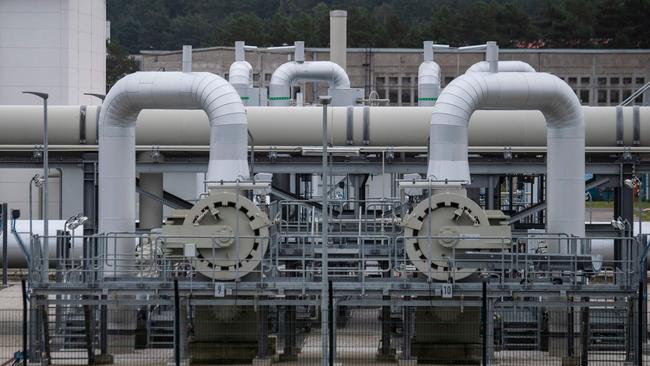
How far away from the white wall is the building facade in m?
22.5

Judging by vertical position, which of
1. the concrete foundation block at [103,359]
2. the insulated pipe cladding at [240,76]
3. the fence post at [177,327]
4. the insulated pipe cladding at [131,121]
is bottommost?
the concrete foundation block at [103,359]

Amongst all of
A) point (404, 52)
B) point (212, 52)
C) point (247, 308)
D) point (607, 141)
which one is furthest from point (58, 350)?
point (404, 52)

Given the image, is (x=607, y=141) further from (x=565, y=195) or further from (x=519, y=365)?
(x=519, y=365)

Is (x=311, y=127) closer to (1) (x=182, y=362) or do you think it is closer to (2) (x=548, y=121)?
(2) (x=548, y=121)

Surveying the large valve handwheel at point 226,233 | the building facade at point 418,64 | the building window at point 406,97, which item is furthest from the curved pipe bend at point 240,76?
the building window at point 406,97

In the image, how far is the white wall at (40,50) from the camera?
53750 mm

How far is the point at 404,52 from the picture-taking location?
88438 millimetres

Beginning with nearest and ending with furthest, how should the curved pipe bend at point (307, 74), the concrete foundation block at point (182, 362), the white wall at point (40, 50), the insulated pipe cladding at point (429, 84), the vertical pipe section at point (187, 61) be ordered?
the concrete foundation block at point (182, 362) → the vertical pipe section at point (187, 61) → the insulated pipe cladding at point (429, 84) → the curved pipe bend at point (307, 74) → the white wall at point (40, 50)

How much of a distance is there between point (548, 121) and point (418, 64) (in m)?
56.4

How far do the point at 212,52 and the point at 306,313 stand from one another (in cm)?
4861

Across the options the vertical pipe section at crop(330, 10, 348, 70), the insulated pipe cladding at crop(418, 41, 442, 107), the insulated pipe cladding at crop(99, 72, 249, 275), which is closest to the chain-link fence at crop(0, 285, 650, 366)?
the insulated pipe cladding at crop(99, 72, 249, 275)

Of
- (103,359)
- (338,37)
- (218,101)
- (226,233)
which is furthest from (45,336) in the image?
(338,37)

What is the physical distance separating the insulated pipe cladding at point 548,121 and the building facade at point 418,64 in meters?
45.0

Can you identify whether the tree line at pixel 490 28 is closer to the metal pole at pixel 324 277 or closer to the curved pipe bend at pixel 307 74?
the curved pipe bend at pixel 307 74
